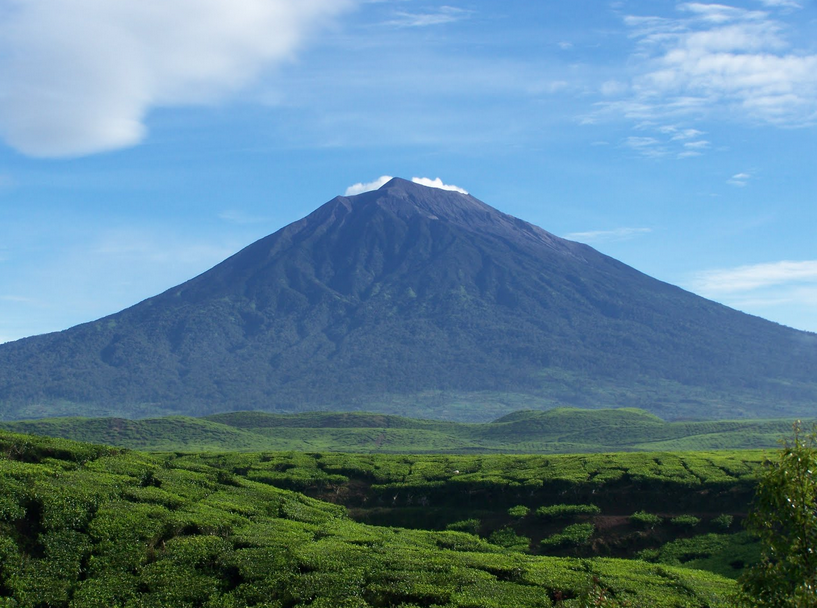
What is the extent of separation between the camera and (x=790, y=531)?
1318cm

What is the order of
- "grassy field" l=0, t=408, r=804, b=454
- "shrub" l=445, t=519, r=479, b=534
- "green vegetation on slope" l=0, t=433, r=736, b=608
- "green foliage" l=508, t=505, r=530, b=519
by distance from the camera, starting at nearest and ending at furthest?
"green vegetation on slope" l=0, t=433, r=736, b=608, "shrub" l=445, t=519, r=479, b=534, "green foliage" l=508, t=505, r=530, b=519, "grassy field" l=0, t=408, r=804, b=454

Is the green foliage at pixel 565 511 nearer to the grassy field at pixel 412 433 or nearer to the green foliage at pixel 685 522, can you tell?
the green foliage at pixel 685 522

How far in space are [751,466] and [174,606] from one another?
102 ft

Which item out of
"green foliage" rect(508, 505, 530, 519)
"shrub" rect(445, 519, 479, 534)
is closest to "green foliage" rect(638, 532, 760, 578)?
"green foliage" rect(508, 505, 530, 519)

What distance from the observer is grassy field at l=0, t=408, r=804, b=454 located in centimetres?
11406

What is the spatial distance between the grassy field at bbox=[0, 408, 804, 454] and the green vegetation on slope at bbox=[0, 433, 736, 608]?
3298 inches

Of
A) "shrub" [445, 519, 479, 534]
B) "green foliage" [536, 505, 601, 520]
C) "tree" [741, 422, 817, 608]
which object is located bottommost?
"shrub" [445, 519, 479, 534]

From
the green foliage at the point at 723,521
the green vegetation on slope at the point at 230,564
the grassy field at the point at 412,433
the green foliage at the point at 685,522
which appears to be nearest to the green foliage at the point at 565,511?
the green foliage at the point at 685,522

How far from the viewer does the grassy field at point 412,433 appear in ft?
374

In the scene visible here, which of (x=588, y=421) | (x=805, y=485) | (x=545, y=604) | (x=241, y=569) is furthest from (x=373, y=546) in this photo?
(x=588, y=421)

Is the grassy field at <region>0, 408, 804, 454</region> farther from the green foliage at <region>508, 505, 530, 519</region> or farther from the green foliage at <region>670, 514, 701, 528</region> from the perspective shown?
the green foliage at <region>670, 514, 701, 528</region>

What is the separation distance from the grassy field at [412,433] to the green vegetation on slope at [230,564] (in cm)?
8376

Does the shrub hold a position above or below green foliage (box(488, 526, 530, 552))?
above

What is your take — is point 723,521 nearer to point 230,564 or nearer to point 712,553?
point 712,553
